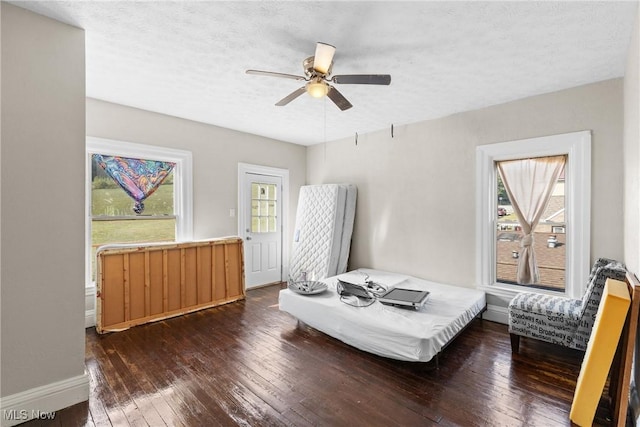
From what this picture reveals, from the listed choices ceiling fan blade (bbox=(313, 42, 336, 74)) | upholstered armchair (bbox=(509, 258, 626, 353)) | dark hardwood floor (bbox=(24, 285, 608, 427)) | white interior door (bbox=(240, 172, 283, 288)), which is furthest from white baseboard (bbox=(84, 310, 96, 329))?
upholstered armchair (bbox=(509, 258, 626, 353))

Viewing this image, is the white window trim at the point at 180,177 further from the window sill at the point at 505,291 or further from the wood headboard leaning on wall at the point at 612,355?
the wood headboard leaning on wall at the point at 612,355

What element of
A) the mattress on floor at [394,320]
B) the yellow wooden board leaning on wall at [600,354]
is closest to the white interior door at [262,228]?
the mattress on floor at [394,320]

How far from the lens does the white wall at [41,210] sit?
1817 mm

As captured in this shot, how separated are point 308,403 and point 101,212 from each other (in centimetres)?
318

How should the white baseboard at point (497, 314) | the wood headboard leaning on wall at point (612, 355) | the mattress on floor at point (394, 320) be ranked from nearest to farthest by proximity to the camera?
the wood headboard leaning on wall at point (612, 355) → the mattress on floor at point (394, 320) → the white baseboard at point (497, 314)

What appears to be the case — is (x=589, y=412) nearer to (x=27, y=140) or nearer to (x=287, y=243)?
(x=27, y=140)

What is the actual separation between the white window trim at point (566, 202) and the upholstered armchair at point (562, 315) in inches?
12.1

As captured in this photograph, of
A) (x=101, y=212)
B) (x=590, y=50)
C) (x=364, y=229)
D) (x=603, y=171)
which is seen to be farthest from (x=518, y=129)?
(x=101, y=212)

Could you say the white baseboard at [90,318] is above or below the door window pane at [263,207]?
below

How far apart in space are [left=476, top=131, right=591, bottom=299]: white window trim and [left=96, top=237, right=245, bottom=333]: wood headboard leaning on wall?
332 cm

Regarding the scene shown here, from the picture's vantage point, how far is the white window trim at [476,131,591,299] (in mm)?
2932

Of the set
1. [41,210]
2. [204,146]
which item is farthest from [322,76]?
[204,146]

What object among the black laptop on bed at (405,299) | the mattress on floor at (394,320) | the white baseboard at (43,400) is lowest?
the white baseboard at (43,400)

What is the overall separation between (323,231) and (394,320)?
2.34 metres
